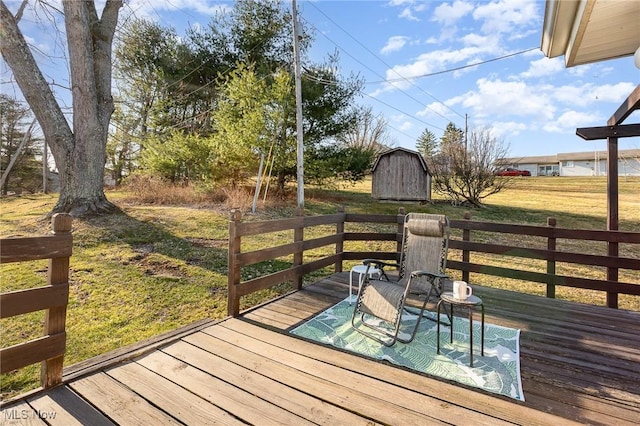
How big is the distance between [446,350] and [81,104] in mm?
9411

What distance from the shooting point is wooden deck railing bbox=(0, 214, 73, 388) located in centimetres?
183

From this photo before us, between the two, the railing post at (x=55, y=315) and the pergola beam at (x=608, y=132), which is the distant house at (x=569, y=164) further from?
the railing post at (x=55, y=315)

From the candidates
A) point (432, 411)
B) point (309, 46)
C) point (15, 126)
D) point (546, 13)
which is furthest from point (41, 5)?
point (15, 126)

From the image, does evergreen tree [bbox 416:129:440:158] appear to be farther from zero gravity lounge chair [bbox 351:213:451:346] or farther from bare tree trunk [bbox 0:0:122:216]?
zero gravity lounge chair [bbox 351:213:451:346]

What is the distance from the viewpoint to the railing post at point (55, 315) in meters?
2.03

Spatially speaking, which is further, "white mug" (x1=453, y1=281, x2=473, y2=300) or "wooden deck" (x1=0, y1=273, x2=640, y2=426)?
"white mug" (x1=453, y1=281, x2=473, y2=300)

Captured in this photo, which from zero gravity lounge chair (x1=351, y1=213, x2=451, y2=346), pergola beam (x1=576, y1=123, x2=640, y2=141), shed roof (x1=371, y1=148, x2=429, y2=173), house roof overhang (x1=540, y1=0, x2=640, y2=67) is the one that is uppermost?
shed roof (x1=371, y1=148, x2=429, y2=173)

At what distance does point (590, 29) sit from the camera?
267 cm

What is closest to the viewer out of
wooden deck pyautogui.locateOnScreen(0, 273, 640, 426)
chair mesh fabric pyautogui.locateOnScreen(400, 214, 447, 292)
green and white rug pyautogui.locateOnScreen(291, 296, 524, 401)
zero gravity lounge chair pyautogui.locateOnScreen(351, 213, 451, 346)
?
wooden deck pyautogui.locateOnScreen(0, 273, 640, 426)

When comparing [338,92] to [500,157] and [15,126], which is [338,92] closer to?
[500,157]

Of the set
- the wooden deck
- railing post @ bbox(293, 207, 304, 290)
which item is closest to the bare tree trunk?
railing post @ bbox(293, 207, 304, 290)

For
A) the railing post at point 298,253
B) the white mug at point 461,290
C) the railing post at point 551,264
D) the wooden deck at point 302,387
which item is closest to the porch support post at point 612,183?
the railing post at point 551,264

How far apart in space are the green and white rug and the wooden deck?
0.37 ft

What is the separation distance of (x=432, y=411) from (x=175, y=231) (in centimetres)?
691
